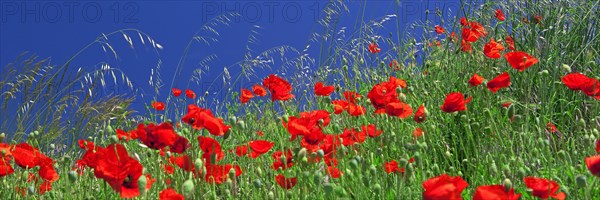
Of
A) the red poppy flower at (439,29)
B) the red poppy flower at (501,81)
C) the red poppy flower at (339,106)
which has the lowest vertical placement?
the red poppy flower at (339,106)

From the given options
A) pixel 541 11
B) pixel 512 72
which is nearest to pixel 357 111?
pixel 512 72

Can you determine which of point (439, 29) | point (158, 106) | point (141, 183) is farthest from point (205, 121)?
point (439, 29)

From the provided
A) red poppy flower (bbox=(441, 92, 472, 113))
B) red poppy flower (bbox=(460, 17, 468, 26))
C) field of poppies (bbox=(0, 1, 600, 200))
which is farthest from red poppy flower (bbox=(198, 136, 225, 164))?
red poppy flower (bbox=(460, 17, 468, 26))

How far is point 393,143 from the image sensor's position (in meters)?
2.24

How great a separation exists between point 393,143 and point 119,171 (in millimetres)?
1128

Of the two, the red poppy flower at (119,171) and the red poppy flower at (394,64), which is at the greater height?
the red poppy flower at (119,171)

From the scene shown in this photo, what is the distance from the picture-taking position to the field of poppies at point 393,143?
150cm

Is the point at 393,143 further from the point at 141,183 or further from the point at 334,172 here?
the point at 141,183

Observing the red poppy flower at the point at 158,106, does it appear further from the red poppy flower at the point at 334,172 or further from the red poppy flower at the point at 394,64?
the red poppy flower at the point at 334,172

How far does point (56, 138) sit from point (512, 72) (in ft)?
7.91

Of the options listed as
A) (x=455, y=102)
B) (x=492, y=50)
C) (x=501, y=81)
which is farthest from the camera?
(x=492, y=50)

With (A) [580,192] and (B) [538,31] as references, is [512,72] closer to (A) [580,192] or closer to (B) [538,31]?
(B) [538,31]

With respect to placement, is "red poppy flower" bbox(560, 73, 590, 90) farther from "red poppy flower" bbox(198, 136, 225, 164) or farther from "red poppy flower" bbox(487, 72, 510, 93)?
"red poppy flower" bbox(198, 136, 225, 164)

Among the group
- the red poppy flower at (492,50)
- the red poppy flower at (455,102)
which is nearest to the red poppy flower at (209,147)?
the red poppy flower at (455,102)
